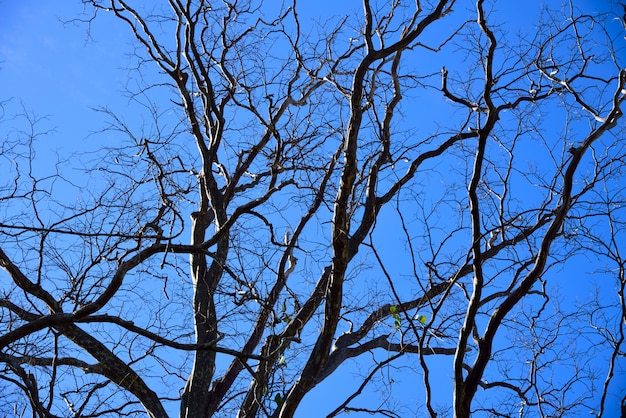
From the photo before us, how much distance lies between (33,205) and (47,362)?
1162mm

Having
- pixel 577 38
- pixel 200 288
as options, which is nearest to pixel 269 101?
pixel 200 288

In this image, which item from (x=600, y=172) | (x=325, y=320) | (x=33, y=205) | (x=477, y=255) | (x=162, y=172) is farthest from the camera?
(x=162, y=172)

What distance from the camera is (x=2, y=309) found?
473 centimetres

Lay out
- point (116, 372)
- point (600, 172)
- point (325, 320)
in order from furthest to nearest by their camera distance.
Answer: point (116, 372) < point (600, 172) < point (325, 320)

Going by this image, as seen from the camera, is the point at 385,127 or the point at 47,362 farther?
the point at 385,127

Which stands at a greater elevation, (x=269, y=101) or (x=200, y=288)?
(x=269, y=101)

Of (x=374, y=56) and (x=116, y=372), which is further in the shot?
(x=116, y=372)

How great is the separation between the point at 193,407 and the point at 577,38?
3904 millimetres

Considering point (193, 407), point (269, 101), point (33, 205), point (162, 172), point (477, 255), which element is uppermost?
point (269, 101)

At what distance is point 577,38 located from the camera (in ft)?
16.2

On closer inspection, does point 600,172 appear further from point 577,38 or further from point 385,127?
point 385,127

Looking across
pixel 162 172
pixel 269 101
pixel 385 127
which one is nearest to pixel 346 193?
pixel 385 127

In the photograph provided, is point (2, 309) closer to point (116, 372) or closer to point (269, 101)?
point (116, 372)

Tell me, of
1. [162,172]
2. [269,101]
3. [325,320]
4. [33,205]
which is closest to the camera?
[325,320]
